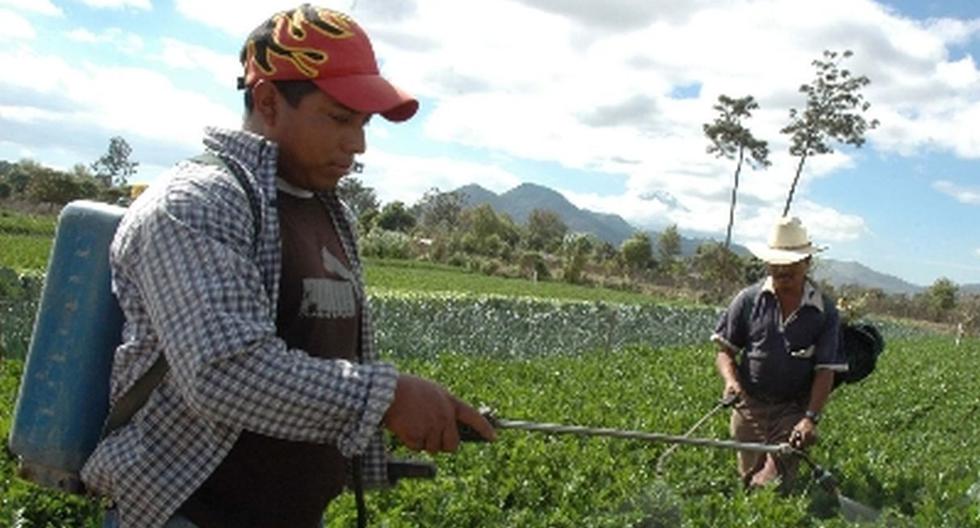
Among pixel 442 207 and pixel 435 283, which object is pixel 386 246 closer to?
pixel 435 283

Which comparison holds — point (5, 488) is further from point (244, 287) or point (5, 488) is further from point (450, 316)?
point (450, 316)

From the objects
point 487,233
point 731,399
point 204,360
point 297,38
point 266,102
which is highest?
point 487,233

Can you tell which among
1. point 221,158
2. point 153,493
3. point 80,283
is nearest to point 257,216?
point 221,158

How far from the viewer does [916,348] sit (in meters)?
32.7

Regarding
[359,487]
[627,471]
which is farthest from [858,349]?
[359,487]

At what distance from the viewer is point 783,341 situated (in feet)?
19.3

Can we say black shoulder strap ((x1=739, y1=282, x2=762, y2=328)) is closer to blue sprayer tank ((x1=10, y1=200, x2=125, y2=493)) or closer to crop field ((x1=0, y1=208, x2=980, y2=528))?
crop field ((x1=0, y1=208, x2=980, y2=528))

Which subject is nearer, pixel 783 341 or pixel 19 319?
pixel 783 341

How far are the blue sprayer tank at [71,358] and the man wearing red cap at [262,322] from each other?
2.6 inches

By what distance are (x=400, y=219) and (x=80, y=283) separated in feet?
279

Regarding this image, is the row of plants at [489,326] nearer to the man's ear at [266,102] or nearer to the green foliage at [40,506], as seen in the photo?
the green foliage at [40,506]

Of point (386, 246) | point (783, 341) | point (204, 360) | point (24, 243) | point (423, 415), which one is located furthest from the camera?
point (386, 246)

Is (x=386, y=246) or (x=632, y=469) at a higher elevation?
(x=386, y=246)

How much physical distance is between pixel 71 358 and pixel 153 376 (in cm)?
18
